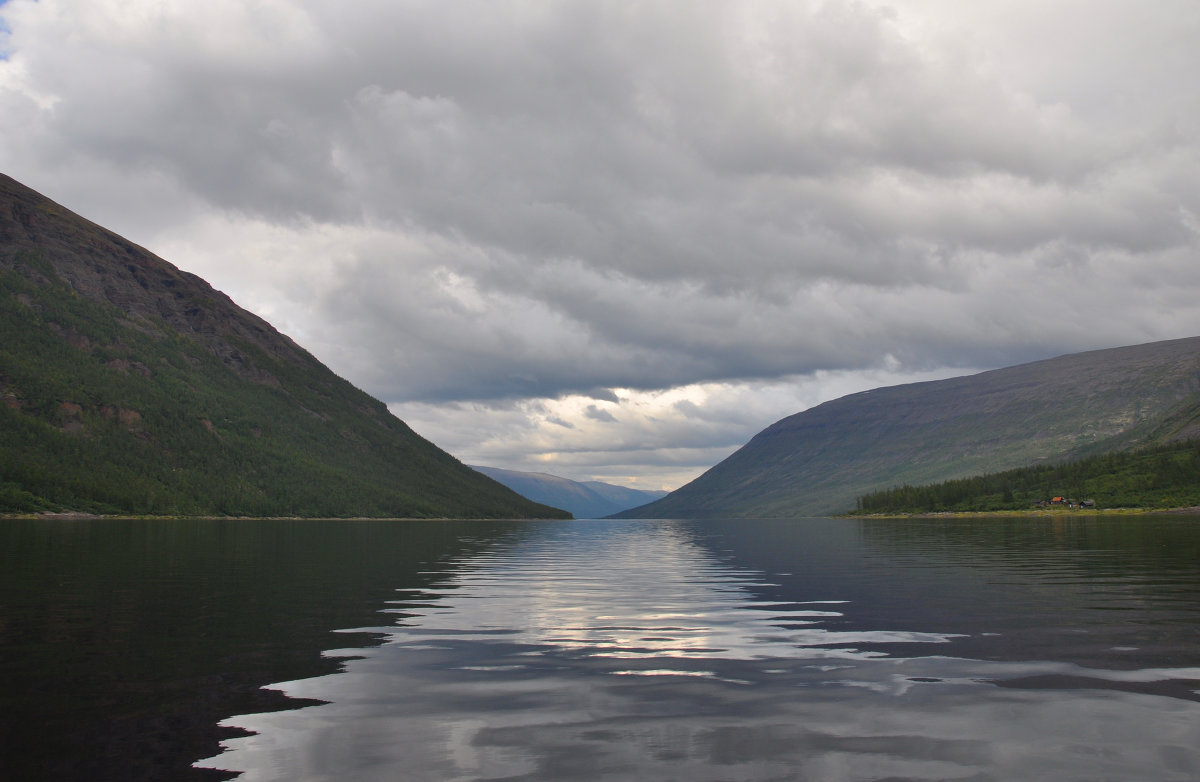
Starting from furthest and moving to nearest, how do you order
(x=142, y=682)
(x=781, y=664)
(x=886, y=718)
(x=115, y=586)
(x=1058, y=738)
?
(x=115, y=586) → (x=781, y=664) → (x=142, y=682) → (x=886, y=718) → (x=1058, y=738)

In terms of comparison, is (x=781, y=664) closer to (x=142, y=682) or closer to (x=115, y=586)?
(x=142, y=682)

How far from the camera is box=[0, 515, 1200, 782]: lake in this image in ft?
39.0

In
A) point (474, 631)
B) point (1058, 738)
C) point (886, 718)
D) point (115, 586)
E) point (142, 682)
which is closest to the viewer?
point (1058, 738)

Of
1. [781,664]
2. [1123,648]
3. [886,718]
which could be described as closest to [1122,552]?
[1123,648]

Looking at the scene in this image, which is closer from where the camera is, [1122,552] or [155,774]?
[155,774]

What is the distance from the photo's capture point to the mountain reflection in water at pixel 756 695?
11.8m

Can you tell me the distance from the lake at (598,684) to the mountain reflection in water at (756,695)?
8 cm

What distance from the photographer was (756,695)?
634 inches

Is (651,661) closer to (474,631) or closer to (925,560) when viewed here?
(474,631)

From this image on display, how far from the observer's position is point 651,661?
20.1m

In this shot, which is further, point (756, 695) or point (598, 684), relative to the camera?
point (598, 684)

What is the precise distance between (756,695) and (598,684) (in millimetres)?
3545

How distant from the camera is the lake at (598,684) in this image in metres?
11.9

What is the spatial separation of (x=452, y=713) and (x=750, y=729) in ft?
18.4
